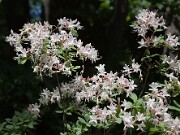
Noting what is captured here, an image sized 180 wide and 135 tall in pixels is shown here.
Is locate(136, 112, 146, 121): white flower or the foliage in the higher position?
the foliage

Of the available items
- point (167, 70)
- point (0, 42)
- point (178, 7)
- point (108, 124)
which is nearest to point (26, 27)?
point (108, 124)

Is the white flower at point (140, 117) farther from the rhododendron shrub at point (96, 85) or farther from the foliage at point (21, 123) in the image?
the foliage at point (21, 123)

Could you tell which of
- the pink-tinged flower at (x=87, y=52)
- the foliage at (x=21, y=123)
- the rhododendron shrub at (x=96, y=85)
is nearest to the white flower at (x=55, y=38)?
the rhododendron shrub at (x=96, y=85)

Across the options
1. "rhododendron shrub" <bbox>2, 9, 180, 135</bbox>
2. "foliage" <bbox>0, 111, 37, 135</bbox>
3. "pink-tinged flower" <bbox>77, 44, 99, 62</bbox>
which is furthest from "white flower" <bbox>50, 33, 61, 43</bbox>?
"foliage" <bbox>0, 111, 37, 135</bbox>

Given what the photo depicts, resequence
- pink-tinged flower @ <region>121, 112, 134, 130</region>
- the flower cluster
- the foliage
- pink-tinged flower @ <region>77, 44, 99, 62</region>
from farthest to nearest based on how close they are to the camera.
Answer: the foliage < pink-tinged flower @ <region>77, 44, 99, 62</region> < the flower cluster < pink-tinged flower @ <region>121, 112, 134, 130</region>

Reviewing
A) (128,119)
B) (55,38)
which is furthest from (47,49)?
(128,119)

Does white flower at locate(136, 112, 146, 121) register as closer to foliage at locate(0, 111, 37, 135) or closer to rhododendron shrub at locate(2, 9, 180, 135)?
rhododendron shrub at locate(2, 9, 180, 135)

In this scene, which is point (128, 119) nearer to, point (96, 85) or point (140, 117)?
point (140, 117)

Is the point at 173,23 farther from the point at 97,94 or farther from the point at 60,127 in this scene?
the point at 97,94
